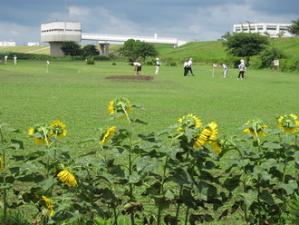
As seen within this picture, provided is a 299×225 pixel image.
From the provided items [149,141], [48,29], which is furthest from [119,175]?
[48,29]

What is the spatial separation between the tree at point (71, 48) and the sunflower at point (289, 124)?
348 feet

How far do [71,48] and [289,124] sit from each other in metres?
108

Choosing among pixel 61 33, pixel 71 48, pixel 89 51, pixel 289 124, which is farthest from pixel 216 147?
pixel 61 33

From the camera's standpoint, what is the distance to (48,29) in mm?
125688

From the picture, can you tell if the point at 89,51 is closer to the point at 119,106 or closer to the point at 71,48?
the point at 71,48

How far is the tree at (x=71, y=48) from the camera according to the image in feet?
356

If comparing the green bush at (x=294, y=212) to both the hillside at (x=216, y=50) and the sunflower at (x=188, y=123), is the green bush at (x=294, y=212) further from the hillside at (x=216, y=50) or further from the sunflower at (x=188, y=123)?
the hillside at (x=216, y=50)

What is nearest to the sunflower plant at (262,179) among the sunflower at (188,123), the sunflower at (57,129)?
the sunflower at (188,123)

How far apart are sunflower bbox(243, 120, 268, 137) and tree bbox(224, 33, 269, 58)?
256 ft

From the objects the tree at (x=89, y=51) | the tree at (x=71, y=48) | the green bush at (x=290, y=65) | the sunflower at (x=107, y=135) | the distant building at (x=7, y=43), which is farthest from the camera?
the distant building at (x=7, y=43)

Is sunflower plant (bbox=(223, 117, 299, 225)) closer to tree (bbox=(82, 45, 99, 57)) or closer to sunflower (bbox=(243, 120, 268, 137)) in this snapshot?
sunflower (bbox=(243, 120, 268, 137))

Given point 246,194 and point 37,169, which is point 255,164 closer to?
point 246,194

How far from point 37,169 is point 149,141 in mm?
643

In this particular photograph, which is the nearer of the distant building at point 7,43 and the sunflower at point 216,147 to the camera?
the sunflower at point 216,147
